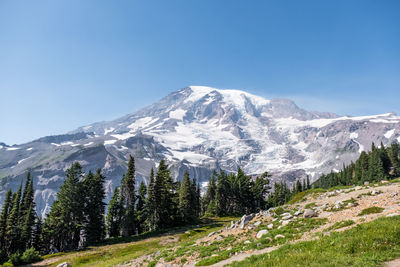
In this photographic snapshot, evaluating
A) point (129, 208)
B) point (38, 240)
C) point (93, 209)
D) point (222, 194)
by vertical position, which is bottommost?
point (38, 240)

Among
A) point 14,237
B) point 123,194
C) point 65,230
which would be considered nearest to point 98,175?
point 123,194

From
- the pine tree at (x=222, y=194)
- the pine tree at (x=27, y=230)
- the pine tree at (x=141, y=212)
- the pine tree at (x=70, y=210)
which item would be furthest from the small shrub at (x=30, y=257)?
the pine tree at (x=222, y=194)

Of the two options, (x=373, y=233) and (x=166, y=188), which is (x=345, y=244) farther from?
(x=166, y=188)

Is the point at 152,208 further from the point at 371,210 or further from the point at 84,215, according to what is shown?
the point at 371,210

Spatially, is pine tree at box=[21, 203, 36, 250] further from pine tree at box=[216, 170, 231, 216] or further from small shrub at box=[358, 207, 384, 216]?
small shrub at box=[358, 207, 384, 216]

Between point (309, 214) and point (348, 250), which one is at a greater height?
point (348, 250)

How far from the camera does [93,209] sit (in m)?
66.1

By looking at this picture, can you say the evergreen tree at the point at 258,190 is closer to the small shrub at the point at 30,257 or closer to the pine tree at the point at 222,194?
the pine tree at the point at 222,194

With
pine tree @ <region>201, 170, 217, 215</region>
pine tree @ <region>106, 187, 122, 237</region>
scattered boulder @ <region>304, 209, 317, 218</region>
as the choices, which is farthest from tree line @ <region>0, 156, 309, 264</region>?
scattered boulder @ <region>304, 209, 317, 218</region>

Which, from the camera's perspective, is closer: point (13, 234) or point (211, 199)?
point (13, 234)

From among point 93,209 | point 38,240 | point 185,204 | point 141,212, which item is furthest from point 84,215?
point 185,204

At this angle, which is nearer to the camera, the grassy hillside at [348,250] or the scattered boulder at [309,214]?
the grassy hillside at [348,250]

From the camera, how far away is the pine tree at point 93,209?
63.0 meters

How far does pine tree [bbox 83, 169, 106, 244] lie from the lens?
6300cm
